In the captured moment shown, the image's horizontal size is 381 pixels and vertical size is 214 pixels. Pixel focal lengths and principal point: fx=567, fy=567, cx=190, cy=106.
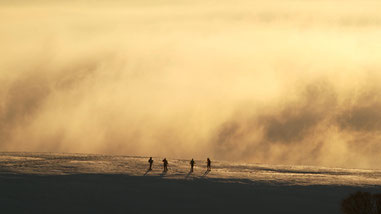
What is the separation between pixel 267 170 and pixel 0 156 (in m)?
35.9

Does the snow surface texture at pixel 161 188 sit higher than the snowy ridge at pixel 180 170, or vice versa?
the snowy ridge at pixel 180 170

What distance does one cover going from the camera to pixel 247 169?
241 feet

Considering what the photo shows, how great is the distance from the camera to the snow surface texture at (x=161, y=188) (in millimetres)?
52219

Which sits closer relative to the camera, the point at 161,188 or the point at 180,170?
the point at 161,188

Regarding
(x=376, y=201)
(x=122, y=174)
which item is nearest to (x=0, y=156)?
(x=122, y=174)

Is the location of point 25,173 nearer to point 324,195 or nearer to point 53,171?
point 53,171

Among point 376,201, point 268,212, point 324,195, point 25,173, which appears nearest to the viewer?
point 376,201

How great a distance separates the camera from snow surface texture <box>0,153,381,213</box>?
52219 millimetres

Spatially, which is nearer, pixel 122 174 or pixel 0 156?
pixel 122 174

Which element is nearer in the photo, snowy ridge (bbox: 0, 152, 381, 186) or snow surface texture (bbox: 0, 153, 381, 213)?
snow surface texture (bbox: 0, 153, 381, 213)

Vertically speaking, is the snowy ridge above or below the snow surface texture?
above

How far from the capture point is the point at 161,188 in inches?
2266

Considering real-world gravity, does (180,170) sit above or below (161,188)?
above

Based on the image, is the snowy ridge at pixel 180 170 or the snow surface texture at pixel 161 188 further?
the snowy ridge at pixel 180 170
